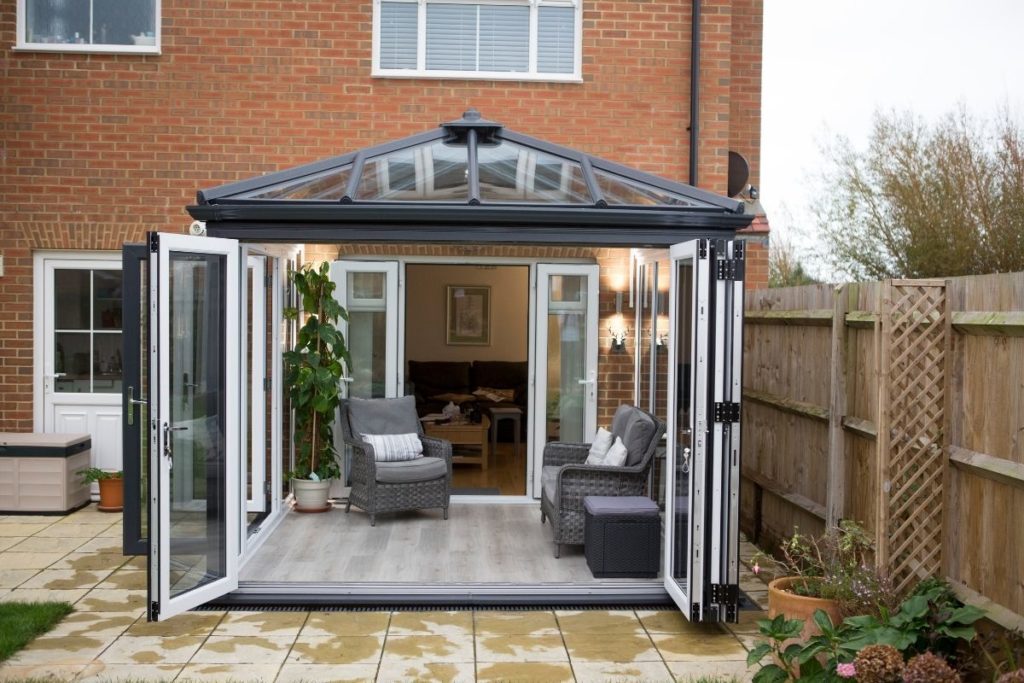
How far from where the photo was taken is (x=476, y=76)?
927cm

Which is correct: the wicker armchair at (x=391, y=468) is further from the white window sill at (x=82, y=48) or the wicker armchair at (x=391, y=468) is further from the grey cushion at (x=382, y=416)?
the white window sill at (x=82, y=48)

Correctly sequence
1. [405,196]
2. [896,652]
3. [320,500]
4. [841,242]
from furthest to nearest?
[841,242]
[320,500]
[405,196]
[896,652]

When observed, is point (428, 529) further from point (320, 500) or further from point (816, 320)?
point (816, 320)

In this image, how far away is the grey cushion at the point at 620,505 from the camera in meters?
6.86

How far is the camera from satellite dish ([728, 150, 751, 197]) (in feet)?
33.2

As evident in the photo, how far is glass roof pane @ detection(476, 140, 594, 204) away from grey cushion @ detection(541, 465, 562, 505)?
2173 millimetres

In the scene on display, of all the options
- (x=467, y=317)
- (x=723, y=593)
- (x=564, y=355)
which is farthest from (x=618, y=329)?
(x=467, y=317)

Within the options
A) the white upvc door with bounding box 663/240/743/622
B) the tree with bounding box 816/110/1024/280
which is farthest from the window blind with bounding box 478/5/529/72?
the tree with bounding box 816/110/1024/280

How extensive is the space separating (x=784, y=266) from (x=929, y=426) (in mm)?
18409

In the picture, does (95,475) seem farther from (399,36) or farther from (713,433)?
(713,433)

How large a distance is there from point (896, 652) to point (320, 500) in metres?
5.49

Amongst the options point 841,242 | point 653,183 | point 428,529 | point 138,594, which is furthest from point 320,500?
point 841,242

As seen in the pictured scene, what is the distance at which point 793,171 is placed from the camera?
70.0ft

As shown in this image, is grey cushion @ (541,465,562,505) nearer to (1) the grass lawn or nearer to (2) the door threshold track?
(2) the door threshold track
